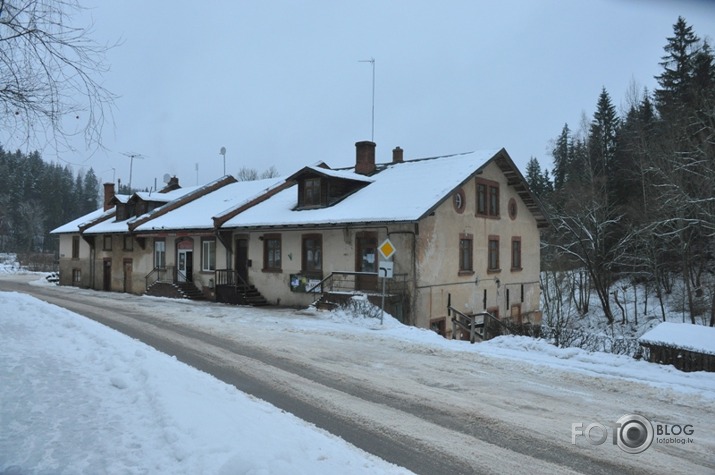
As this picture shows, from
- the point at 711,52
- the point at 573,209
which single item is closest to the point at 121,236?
the point at 573,209

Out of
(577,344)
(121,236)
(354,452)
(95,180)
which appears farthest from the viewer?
(95,180)

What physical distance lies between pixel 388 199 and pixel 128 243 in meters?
21.4

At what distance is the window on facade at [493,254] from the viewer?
2508 centimetres

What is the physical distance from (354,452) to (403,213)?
14.4m

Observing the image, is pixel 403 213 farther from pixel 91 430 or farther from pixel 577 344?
pixel 91 430

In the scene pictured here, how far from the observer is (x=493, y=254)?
83.7 ft

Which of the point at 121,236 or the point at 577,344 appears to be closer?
the point at 577,344

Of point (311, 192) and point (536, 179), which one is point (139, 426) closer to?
point (311, 192)

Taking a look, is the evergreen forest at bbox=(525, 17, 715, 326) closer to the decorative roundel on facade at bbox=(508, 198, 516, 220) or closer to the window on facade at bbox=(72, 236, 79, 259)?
the decorative roundel on facade at bbox=(508, 198, 516, 220)

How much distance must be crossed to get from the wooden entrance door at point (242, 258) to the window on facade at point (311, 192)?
4109 mm

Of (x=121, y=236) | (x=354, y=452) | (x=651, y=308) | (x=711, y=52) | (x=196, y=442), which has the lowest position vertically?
(x=651, y=308)

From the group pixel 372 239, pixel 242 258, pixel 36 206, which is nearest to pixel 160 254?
pixel 242 258

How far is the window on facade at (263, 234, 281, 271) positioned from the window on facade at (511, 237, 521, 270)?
12.6 m

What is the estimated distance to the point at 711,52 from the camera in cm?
3266
